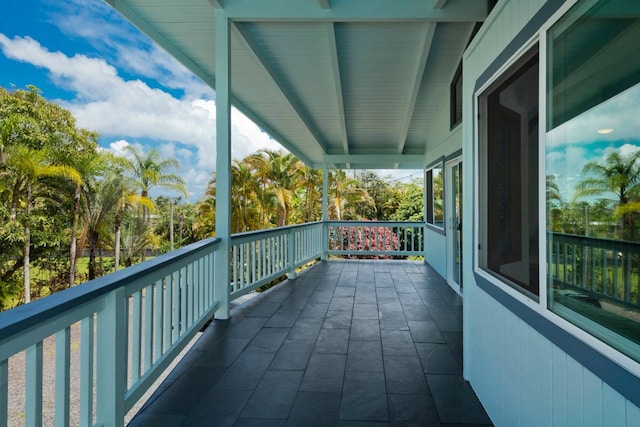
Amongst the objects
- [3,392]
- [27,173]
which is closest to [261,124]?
[3,392]

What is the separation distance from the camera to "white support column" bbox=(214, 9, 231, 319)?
3.68m

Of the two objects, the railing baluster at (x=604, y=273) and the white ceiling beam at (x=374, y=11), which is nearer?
the railing baluster at (x=604, y=273)

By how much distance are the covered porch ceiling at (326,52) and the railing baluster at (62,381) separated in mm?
3157

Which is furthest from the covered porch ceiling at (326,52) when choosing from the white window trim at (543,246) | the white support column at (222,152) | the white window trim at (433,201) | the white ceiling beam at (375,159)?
the white window trim at (543,246)

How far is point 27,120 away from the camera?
38.5 ft

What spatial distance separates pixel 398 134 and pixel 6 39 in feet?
119

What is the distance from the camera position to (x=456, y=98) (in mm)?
5582

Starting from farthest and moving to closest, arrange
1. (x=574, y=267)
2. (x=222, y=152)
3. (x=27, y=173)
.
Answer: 1. (x=27, y=173)
2. (x=222, y=152)
3. (x=574, y=267)

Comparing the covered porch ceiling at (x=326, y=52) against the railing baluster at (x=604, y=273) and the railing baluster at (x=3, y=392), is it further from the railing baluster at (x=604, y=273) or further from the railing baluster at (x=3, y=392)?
the railing baluster at (x=3, y=392)

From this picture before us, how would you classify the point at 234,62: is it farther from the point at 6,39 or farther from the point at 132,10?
the point at 6,39

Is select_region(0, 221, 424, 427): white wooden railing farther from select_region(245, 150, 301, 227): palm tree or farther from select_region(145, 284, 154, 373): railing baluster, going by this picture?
select_region(245, 150, 301, 227): palm tree

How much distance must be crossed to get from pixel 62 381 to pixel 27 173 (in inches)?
492

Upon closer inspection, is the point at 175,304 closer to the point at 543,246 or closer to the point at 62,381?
the point at 62,381

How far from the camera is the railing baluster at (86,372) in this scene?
1.57 meters
